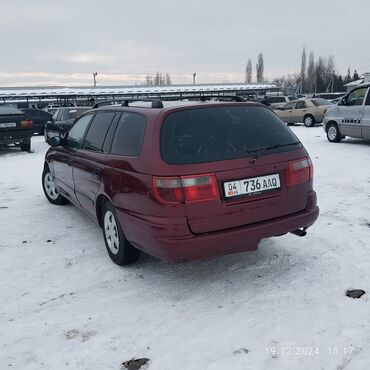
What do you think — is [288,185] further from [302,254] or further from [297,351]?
[297,351]

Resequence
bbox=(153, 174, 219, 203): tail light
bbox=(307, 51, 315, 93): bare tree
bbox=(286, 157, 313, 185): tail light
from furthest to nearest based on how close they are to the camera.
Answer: bbox=(307, 51, 315, 93): bare tree < bbox=(286, 157, 313, 185): tail light < bbox=(153, 174, 219, 203): tail light

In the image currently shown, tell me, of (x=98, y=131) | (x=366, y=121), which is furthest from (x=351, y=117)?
(x=98, y=131)

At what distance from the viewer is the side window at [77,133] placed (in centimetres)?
510

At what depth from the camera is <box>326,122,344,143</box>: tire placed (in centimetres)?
1311

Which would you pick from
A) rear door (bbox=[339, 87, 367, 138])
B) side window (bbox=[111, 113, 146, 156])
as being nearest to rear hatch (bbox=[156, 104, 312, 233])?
side window (bbox=[111, 113, 146, 156])

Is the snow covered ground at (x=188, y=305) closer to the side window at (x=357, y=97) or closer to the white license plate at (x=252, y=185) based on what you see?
the white license plate at (x=252, y=185)

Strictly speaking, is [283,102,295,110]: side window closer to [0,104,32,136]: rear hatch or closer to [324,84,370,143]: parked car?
[324,84,370,143]: parked car

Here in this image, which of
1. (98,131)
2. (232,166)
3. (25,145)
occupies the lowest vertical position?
(25,145)

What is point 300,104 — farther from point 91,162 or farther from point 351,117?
point 91,162

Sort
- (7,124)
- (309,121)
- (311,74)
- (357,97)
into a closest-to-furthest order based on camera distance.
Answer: (357,97) → (7,124) → (309,121) → (311,74)

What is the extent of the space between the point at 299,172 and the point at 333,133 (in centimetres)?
1028

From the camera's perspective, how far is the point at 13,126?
1330 centimetres
